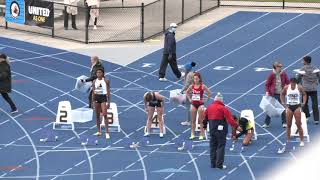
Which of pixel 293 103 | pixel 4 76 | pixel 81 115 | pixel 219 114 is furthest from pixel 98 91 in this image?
pixel 293 103

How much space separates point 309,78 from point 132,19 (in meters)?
14.9

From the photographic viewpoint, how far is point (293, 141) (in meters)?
24.1

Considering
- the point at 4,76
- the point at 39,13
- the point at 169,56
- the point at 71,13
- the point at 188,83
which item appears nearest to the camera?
the point at 188,83

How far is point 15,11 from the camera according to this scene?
125 feet

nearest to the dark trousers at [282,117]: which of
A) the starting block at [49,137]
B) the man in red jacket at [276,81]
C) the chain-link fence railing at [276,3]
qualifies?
the man in red jacket at [276,81]

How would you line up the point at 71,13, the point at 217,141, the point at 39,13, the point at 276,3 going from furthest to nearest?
the point at 276,3 → the point at 71,13 → the point at 39,13 → the point at 217,141

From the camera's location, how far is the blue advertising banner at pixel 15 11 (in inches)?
1489

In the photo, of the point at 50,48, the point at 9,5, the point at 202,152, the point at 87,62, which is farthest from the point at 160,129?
the point at 9,5

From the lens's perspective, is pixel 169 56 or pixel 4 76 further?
pixel 169 56

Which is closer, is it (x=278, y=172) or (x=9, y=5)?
(x=278, y=172)

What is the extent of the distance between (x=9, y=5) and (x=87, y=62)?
6532 mm

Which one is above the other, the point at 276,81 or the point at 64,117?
the point at 276,81

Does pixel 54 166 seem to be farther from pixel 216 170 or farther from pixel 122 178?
pixel 216 170

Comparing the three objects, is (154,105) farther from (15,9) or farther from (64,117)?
(15,9)
